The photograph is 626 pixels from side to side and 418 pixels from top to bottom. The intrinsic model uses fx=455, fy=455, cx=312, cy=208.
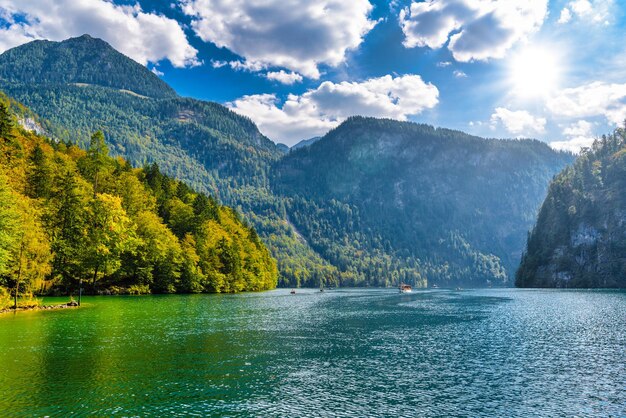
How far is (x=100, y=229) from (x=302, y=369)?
8126 centimetres

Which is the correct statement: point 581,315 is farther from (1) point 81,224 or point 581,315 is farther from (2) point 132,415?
(1) point 81,224

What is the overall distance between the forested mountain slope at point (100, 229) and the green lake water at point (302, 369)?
711 inches

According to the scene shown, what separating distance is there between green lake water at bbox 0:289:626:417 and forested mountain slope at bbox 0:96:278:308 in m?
18.1

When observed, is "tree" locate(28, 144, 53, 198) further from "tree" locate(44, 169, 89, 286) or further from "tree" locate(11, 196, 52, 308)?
"tree" locate(11, 196, 52, 308)

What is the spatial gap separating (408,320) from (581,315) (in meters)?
31.3

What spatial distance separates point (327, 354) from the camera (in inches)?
1586

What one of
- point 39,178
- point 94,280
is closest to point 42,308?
point 94,280

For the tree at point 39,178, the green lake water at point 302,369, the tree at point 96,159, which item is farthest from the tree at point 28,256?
the tree at point 96,159

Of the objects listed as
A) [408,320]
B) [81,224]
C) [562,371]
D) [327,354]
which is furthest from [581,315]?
[81,224]

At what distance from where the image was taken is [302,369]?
3406 cm

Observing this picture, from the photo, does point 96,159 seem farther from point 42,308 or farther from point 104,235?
point 42,308

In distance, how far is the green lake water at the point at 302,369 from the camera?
24922 millimetres

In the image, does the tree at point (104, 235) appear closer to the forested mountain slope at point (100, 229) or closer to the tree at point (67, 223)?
the forested mountain slope at point (100, 229)

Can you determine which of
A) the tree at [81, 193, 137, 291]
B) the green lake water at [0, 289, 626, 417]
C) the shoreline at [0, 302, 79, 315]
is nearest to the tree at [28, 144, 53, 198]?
the tree at [81, 193, 137, 291]
